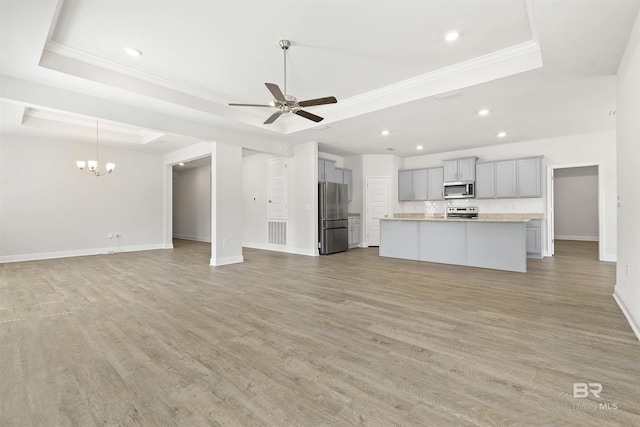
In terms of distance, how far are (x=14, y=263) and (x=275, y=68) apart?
21.6 feet

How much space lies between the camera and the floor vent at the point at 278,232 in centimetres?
747

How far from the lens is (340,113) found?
5117 millimetres

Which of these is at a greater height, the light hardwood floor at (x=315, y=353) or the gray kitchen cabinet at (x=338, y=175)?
the gray kitchen cabinet at (x=338, y=175)

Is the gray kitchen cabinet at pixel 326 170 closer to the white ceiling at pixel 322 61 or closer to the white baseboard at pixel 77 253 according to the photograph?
the white ceiling at pixel 322 61

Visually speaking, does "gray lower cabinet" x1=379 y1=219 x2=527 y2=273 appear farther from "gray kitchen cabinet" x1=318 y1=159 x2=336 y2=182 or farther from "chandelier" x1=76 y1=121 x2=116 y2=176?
"chandelier" x1=76 y1=121 x2=116 y2=176

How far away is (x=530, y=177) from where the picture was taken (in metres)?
6.64

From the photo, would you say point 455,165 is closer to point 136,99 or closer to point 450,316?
point 450,316

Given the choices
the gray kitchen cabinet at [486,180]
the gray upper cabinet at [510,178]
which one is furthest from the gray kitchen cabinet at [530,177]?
the gray kitchen cabinet at [486,180]

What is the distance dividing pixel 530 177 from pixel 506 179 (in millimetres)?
465

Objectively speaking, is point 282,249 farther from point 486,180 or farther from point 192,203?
point 486,180

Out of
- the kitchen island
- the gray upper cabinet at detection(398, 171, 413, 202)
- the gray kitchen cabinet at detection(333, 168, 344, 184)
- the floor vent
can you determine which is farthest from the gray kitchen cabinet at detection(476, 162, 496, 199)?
the floor vent

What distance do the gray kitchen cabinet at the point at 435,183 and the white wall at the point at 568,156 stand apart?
0.49 meters

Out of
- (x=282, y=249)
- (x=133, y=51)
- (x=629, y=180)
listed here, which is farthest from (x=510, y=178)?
(x=133, y=51)

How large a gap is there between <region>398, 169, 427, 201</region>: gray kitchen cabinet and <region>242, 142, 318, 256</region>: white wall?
3.03 meters
